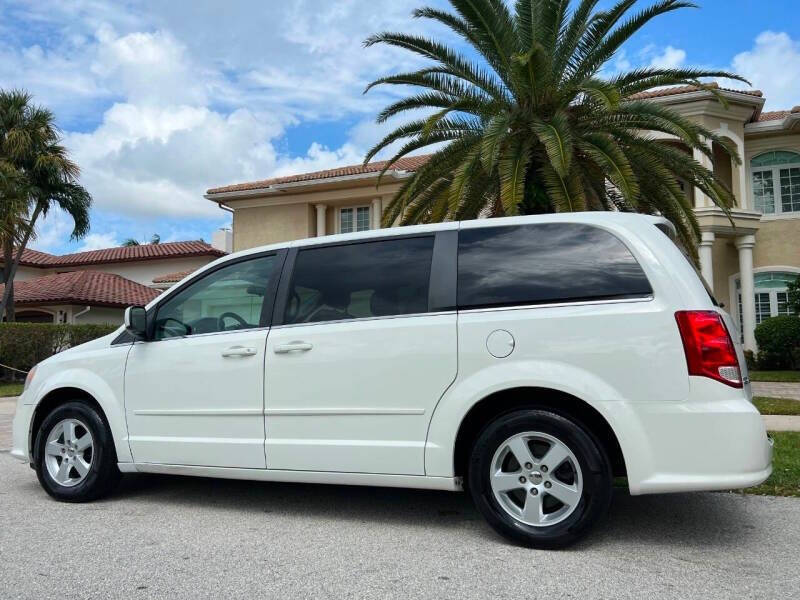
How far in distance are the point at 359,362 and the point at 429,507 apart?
4.34 feet

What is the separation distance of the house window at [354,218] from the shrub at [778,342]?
12.4m

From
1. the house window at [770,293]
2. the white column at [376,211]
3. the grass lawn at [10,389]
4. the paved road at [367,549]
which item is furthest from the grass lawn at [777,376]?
the grass lawn at [10,389]

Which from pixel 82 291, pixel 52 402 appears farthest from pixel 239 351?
pixel 82 291

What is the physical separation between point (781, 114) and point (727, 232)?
422 cm

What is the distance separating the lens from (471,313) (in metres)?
4.15

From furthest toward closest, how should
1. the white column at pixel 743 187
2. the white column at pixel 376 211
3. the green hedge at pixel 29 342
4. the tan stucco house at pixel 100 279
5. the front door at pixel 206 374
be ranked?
1. the tan stucco house at pixel 100 279
2. the white column at pixel 376 211
3. the white column at pixel 743 187
4. the green hedge at pixel 29 342
5. the front door at pixel 206 374

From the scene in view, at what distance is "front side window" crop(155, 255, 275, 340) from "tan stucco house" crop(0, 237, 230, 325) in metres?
22.5

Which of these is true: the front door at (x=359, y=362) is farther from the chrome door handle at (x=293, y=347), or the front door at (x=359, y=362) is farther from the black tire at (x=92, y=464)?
the black tire at (x=92, y=464)

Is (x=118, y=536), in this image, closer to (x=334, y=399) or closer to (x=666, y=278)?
(x=334, y=399)

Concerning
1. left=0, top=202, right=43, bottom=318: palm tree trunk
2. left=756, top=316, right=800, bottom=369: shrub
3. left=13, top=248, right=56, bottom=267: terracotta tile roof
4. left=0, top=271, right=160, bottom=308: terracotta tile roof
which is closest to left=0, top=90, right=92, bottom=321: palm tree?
left=0, top=202, right=43, bottom=318: palm tree trunk

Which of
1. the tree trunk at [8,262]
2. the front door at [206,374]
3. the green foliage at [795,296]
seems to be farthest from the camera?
the tree trunk at [8,262]

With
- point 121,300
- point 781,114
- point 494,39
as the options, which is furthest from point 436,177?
point 121,300

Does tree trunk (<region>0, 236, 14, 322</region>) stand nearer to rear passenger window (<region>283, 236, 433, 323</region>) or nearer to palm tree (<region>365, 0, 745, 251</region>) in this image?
palm tree (<region>365, 0, 745, 251</region>)

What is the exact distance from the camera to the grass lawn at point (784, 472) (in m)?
5.29
